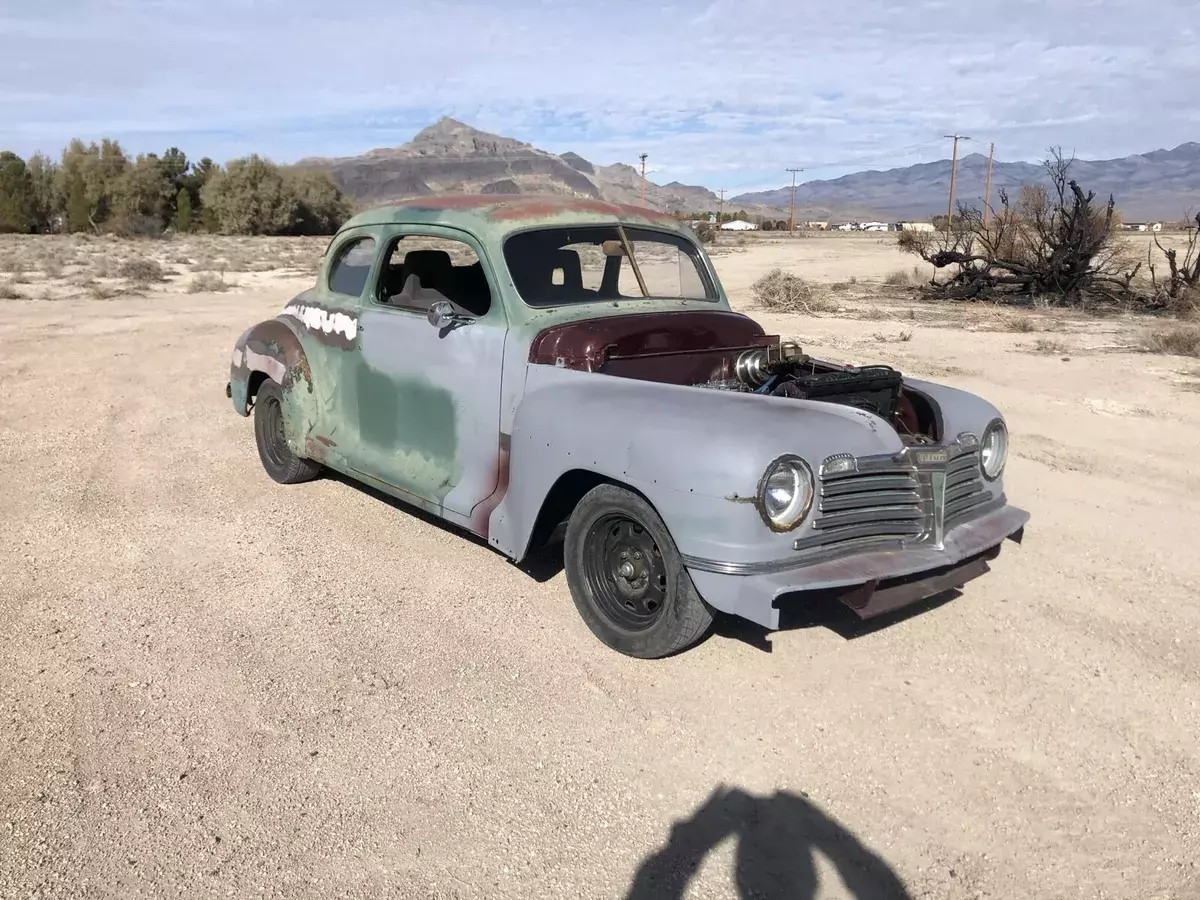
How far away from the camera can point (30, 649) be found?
387cm

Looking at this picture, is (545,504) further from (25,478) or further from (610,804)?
(25,478)

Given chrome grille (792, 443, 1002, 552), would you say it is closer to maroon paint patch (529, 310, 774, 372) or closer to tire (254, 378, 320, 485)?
maroon paint patch (529, 310, 774, 372)

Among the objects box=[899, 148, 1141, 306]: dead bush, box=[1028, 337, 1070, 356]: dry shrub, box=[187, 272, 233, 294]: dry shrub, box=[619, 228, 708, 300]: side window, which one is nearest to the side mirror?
box=[619, 228, 708, 300]: side window

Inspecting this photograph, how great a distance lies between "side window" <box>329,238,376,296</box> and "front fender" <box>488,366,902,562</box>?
1.73 metres

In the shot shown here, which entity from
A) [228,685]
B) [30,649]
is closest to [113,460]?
[30,649]

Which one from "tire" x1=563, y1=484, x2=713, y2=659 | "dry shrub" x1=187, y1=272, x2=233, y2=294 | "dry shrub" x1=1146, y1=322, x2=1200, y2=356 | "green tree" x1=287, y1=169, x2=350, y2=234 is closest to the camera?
"tire" x1=563, y1=484, x2=713, y2=659

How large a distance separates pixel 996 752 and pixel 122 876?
2840 mm

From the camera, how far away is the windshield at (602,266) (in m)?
4.61

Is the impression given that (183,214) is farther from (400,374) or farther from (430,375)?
(430,375)

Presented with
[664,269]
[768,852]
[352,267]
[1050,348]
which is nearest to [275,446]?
[352,267]

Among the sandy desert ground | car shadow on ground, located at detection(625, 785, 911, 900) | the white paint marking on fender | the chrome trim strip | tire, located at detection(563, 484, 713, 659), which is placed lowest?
car shadow on ground, located at detection(625, 785, 911, 900)

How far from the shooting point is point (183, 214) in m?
57.3

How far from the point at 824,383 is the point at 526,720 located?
196cm

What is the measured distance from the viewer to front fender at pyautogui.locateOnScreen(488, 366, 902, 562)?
10.7 ft
